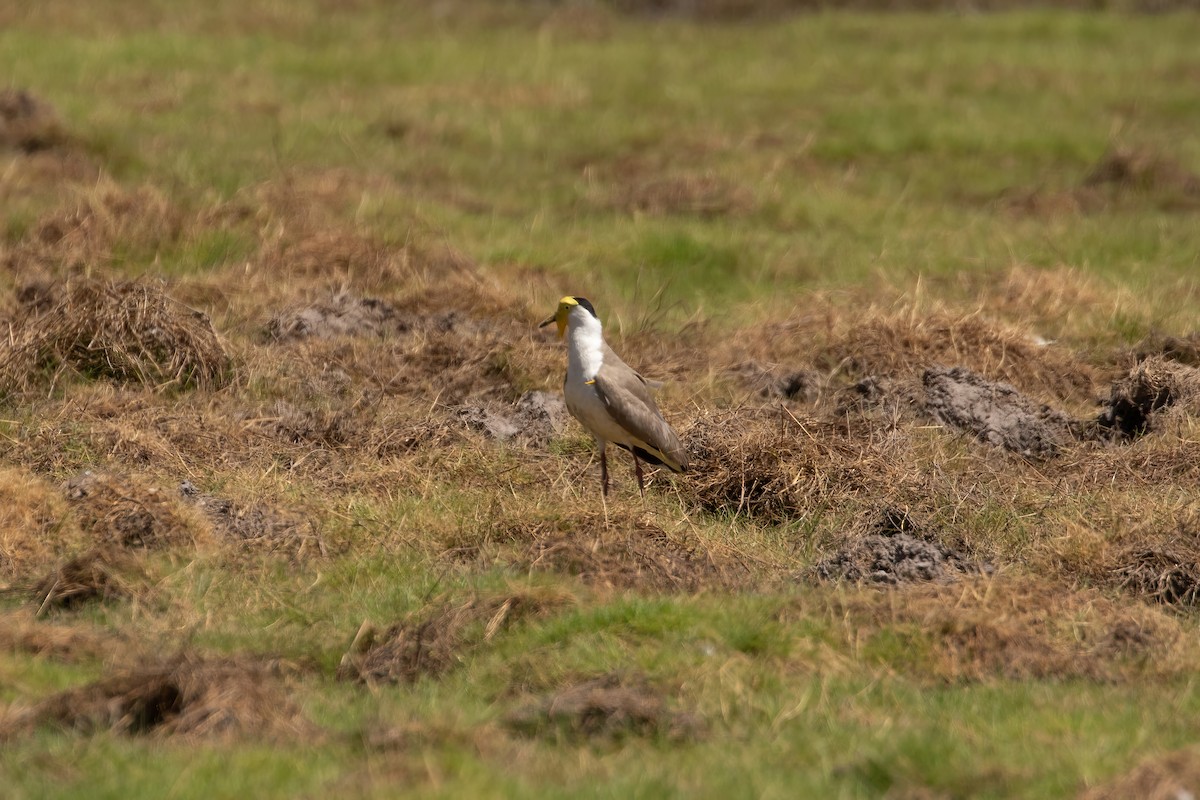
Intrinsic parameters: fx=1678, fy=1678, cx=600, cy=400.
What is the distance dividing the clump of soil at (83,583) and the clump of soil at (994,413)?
4985 mm

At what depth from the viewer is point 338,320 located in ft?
37.4

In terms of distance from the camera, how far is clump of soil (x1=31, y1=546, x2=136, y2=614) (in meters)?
7.40

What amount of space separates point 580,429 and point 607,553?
2.50 meters

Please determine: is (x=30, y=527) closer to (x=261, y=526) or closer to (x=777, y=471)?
(x=261, y=526)

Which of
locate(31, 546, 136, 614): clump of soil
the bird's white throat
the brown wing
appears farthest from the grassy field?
the bird's white throat

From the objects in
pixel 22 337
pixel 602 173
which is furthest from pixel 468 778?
pixel 602 173

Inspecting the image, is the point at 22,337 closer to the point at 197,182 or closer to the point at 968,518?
the point at 197,182

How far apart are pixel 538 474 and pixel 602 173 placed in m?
7.02

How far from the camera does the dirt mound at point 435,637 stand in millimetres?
6785

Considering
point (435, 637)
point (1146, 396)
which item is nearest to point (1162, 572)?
point (1146, 396)

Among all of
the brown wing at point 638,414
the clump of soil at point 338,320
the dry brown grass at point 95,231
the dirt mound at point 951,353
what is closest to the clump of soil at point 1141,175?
the dirt mound at point 951,353

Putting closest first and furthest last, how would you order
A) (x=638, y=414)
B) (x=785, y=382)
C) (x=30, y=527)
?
(x=30, y=527), (x=638, y=414), (x=785, y=382)

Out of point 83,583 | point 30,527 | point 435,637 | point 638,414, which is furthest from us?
point 638,414

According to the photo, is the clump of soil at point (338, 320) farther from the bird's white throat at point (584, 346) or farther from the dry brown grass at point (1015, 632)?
the dry brown grass at point (1015, 632)
